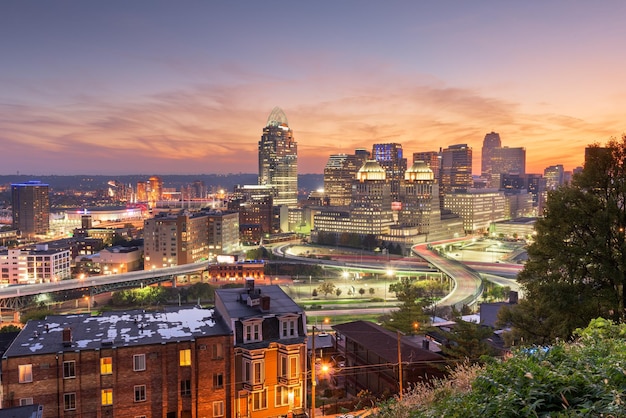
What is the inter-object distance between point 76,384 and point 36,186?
193647 mm

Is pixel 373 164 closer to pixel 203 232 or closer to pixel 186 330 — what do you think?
pixel 203 232

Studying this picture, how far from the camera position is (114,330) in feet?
89.9

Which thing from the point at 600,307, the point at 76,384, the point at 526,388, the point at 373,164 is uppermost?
the point at 373,164

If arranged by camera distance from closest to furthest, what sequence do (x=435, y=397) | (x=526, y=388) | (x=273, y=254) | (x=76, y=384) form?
(x=526, y=388) < (x=435, y=397) < (x=76, y=384) < (x=273, y=254)

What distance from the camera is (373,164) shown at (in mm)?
187875

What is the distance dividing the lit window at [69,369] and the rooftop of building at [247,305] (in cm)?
846

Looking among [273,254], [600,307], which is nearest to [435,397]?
[600,307]

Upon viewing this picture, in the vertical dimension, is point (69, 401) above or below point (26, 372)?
below

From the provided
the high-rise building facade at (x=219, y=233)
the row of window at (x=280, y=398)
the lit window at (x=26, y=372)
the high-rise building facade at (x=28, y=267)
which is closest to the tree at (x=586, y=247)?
the row of window at (x=280, y=398)

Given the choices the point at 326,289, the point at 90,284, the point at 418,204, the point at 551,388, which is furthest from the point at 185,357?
the point at 418,204

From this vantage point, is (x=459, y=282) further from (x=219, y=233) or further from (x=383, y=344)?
(x=219, y=233)

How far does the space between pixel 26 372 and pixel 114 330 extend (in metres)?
4.96

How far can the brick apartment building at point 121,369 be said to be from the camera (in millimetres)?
23547

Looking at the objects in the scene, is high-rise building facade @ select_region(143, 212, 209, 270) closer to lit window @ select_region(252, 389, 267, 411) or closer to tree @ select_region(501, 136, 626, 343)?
lit window @ select_region(252, 389, 267, 411)
